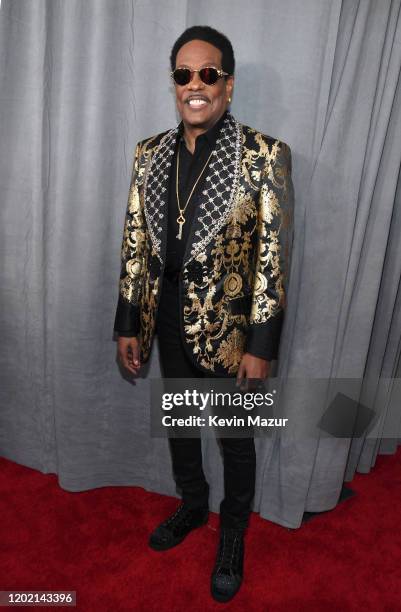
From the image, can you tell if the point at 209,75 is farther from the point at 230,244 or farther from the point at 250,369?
the point at 250,369

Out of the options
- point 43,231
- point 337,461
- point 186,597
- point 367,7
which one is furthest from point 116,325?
point 367,7

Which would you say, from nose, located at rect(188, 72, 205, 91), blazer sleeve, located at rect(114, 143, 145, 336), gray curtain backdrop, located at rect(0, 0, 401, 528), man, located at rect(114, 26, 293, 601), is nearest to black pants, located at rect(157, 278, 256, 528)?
man, located at rect(114, 26, 293, 601)

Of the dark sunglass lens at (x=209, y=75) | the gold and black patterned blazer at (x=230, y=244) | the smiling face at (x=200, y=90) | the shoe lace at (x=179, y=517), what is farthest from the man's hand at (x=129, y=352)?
the dark sunglass lens at (x=209, y=75)

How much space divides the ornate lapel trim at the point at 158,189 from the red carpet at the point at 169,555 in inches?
43.6

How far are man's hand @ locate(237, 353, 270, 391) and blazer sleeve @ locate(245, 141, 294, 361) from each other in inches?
0.8

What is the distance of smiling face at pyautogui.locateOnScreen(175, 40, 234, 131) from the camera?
4.68ft

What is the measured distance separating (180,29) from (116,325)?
1.08m

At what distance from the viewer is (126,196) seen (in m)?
1.96

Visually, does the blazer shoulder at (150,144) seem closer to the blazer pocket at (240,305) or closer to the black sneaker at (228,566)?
the blazer pocket at (240,305)

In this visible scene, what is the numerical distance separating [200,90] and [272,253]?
0.51 metres

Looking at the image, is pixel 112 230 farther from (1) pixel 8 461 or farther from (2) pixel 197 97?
(1) pixel 8 461

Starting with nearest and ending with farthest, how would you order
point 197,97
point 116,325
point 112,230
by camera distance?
1. point 197,97
2. point 116,325
3. point 112,230

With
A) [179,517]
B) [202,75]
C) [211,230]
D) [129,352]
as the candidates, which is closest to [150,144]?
[202,75]

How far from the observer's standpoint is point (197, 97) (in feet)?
4.74
